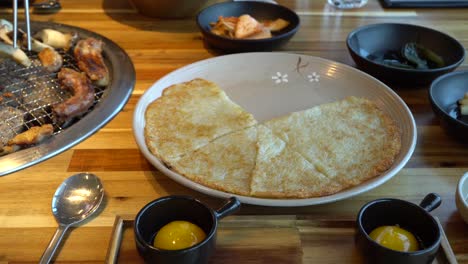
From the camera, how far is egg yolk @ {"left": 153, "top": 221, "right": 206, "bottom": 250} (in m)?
0.93

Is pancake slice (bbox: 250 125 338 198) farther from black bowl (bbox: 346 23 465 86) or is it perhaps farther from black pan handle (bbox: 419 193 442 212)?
black bowl (bbox: 346 23 465 86)

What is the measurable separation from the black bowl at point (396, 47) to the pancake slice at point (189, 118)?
A: 53 centimetres

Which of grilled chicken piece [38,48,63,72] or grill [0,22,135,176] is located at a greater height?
grilled chicken piece [38,48,63,72]

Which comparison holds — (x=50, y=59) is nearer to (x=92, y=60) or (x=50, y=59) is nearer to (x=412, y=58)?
(x=92, y=60)

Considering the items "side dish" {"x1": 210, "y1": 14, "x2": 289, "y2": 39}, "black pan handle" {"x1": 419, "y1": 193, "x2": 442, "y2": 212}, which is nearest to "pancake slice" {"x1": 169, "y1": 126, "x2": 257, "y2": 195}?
"black pan handle" {"x1": 419, "y1": 193, "x2": 442, "y2": 212}

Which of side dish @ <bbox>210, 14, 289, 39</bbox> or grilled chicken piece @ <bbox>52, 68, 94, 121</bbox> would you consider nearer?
grilled chicken piece @ <bbox>52, 68, 94, 121</bbox>

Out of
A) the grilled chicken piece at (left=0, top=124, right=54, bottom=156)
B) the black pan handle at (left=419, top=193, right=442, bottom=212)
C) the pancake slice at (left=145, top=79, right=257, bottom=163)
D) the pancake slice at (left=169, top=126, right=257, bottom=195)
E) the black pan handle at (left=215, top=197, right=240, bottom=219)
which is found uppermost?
the black pan handle at (left=419, top=193, right=442, bottom=212)

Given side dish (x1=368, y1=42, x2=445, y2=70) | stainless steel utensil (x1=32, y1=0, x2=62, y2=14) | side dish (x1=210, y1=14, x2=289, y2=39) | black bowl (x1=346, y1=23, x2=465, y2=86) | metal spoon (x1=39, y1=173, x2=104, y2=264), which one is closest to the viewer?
metal spoon (x1=39, y1=173, x2=104, y2=264)

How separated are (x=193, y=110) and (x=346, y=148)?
19.4 inches

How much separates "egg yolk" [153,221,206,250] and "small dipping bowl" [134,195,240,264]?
0.07ft

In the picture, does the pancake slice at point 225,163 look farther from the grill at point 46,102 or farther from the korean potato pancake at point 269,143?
the grill at point 46,102

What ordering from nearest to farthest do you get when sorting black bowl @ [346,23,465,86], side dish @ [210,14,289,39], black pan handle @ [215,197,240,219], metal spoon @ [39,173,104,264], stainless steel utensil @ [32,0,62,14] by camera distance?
black pan handle @ [215,197,240,219]
metal spoon @ [39,173,104,264]
black bowl @ [346,23,465,86]
side dish @ [210,14,289,39]
stainless steel utensil @ [32,0,62,14]

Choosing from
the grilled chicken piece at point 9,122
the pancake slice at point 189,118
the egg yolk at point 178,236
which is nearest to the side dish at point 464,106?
the pancake slice at point 189,118

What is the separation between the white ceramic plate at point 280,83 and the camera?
1.48 m
